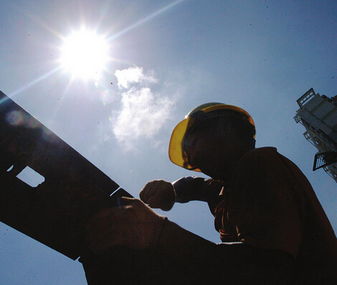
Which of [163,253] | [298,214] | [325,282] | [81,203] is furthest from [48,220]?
[325,282]

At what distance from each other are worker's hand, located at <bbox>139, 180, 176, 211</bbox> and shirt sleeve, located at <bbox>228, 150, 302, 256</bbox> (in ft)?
3.17

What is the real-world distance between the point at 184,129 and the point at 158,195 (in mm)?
1142

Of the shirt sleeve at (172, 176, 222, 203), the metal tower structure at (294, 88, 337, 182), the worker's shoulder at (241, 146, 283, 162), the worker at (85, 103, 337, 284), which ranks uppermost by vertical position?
the metal tower structure at (294, 88, 337, 182)

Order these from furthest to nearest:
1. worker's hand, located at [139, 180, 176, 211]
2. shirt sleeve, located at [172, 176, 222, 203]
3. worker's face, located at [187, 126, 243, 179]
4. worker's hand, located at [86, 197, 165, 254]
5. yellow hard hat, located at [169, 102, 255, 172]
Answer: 1. shirt sleeve, located at [172, 176, 222, 203]
2. yellow hard hat, located at [169, 102, 255, 172]
3. worker's hand, located at [139, 180, 176, 211]
4. worker's face, located at [187, 126, 243, 179]
5. worker's hand, located at [86, 197, 165, 254]

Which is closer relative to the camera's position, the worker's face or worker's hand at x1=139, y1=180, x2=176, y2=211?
the worker's face

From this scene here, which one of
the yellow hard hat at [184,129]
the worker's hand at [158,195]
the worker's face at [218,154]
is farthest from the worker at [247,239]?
the yellow hard hat at [184,129]

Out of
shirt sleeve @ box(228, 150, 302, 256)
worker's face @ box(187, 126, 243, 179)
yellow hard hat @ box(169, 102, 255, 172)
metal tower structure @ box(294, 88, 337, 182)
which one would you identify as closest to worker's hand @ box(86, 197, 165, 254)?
shirt sleeve @ box(228, 150, 302, 256)

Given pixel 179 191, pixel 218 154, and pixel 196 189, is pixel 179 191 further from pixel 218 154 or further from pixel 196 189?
pixel 218 154

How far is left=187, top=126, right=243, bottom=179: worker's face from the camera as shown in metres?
2.05

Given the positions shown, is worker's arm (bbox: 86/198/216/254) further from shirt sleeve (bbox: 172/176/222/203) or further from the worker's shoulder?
shirt sleeve (bbox: 172/176/222/203)

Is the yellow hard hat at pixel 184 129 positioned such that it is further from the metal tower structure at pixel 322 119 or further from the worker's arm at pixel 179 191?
the metal tower structure at pixel 322 119

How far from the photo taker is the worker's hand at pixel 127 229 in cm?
105

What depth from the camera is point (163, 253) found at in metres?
1.15

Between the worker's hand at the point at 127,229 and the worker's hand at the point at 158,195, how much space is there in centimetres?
106
